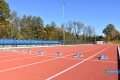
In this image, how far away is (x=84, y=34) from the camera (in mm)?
92812

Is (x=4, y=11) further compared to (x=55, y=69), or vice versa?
(x=4, y=11)

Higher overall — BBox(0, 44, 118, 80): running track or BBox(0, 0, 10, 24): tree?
BBox(0, 0, 10, 24): tree

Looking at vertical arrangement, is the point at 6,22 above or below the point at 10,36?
above

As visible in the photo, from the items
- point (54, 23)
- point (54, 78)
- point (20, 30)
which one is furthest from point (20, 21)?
point (54, 78)

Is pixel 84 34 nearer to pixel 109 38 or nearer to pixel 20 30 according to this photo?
pixel 109 38

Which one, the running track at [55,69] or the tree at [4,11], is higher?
the tree at [4,11]

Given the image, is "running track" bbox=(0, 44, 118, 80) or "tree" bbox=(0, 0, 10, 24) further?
"tree" bbox=(0, 0, 10, 24)

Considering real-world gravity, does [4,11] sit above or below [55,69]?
above

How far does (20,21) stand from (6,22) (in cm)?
824

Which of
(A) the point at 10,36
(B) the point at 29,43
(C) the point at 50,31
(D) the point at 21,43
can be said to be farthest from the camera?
(C) the point at 50,31

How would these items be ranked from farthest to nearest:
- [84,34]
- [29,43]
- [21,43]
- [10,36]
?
[84,34] → [10,36] → [29,43] → [21,43]

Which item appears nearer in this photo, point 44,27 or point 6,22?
point 6,22

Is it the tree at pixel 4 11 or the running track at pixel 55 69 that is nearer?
the running track at pixel 55 69

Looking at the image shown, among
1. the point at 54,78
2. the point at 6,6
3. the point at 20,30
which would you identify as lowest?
the point at 54,78
